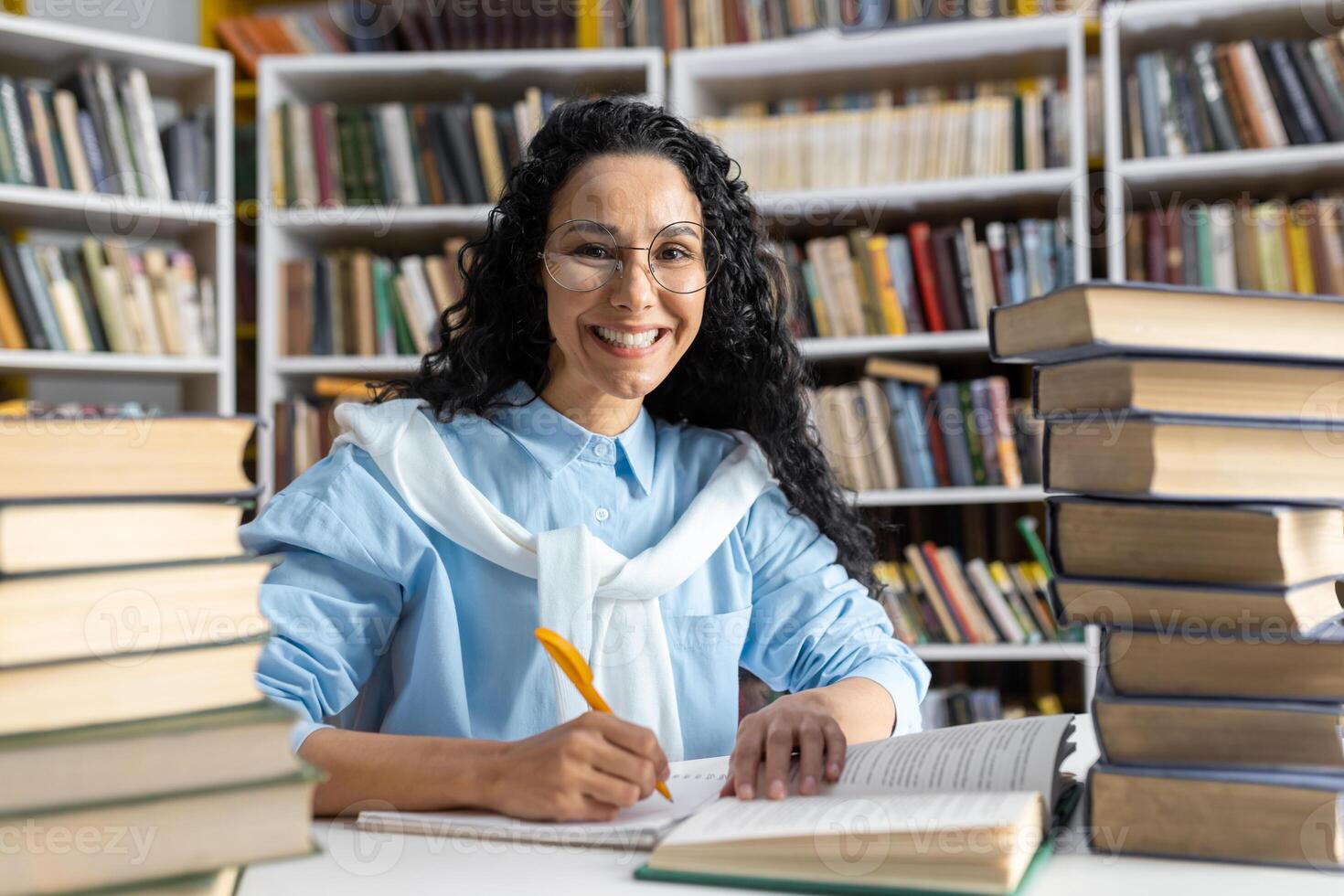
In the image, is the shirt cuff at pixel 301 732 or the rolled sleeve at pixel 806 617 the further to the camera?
the rolled sleeve at pixel 806 617

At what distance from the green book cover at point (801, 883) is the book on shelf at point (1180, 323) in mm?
332

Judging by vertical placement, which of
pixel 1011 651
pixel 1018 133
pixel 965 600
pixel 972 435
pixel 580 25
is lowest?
pixel 1011 651

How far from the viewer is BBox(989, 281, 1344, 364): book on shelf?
742mm

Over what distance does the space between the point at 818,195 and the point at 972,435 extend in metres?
0.67

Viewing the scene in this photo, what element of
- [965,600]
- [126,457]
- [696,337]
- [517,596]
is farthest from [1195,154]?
[126,457]

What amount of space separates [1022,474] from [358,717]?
1.83 metres

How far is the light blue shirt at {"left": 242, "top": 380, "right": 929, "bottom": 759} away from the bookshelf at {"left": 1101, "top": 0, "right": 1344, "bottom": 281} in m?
1.60

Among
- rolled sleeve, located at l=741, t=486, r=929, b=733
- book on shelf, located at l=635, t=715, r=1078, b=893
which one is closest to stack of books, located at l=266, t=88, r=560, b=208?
rolled sleeve, located at l=741, t=486, r=929, b=733

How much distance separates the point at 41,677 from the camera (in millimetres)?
610

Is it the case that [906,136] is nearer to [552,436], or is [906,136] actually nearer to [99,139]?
[552,436]

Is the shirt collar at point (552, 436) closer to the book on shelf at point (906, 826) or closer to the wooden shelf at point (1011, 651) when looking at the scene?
the book on shelf at point (906, 826)

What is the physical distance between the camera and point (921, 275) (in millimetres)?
2814

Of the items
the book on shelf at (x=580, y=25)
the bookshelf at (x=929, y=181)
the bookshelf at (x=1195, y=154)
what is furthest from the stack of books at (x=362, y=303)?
the bookshelf at (x=1195, y=154)

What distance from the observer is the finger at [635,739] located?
2.87 ft
